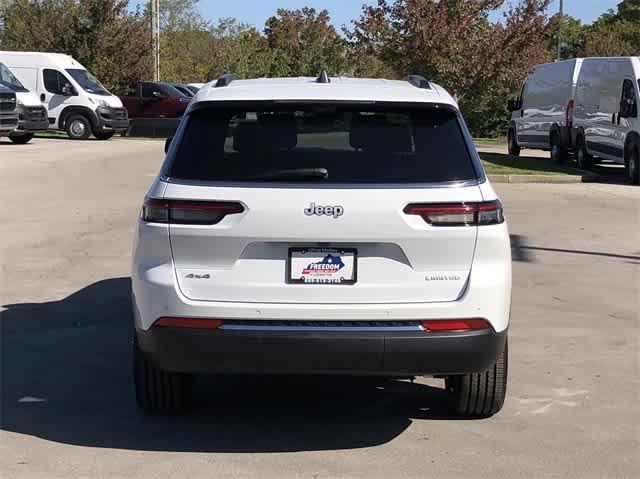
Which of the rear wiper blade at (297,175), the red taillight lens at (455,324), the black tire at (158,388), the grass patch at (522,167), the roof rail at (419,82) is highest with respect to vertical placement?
the roof rail at (419,82)

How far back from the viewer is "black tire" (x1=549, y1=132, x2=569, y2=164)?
83.0 ft

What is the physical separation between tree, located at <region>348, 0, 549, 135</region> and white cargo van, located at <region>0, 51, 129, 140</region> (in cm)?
Result: 915

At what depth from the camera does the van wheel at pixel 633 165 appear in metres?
20.3

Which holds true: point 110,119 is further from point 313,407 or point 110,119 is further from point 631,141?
point 313,407

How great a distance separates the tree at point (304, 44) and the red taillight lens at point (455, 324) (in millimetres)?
39217

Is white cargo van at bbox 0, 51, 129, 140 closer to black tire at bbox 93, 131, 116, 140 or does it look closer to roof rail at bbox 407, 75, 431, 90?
black tire at bbox 93, 131, 116, 140

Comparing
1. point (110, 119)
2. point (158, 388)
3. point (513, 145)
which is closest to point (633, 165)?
point (513, 145)

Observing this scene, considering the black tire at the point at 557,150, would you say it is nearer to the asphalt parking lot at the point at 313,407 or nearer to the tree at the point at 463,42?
the tree at the point at 463,42

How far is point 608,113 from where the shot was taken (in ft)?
71.3

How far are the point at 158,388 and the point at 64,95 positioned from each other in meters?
29.0

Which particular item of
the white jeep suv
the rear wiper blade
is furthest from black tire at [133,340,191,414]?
the rear wiper blade

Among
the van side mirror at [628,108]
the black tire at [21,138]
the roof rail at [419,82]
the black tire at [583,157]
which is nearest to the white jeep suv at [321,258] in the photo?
the roof rail at [419,82]

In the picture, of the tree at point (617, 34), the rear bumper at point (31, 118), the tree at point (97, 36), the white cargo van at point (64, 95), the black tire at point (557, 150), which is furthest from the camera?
the tree at point (617, 34)

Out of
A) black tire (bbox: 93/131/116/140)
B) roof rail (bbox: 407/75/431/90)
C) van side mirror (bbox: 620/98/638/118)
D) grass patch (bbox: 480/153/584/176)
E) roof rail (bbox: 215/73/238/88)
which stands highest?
roof rail (bbox: 407/75/431/90)
